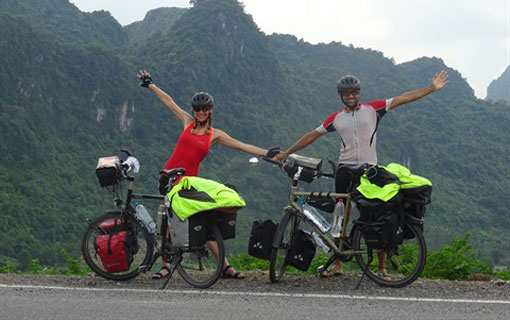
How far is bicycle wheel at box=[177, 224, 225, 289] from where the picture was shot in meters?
4.96

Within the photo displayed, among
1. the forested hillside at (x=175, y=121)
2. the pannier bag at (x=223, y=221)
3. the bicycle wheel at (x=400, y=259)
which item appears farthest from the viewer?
the forested hillside at (x=175, y=121)

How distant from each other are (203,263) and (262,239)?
53cm

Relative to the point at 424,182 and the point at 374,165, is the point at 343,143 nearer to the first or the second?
the point at 374,165

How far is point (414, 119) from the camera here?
168 m

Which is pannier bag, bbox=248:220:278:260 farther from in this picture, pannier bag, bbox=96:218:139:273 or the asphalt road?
pannier bag, bbox=96:218:139:273

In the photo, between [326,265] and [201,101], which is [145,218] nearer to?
[201,101]

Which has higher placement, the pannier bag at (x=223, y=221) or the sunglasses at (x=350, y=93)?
the sunglasses at (x=350, y=93)

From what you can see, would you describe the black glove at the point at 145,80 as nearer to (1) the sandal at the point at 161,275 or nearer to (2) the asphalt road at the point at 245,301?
(1) the sandal at the point at 161,275

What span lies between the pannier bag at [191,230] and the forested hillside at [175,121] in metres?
53.5

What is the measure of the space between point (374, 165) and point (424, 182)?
0.44m

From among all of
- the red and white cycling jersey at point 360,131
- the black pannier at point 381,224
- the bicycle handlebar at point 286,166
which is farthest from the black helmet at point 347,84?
the black pannier at point 381,224

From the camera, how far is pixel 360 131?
5422 millimetres

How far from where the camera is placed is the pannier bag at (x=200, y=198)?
16.1ft

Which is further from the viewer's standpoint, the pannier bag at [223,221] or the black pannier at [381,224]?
the pannier bag at [223,221]
